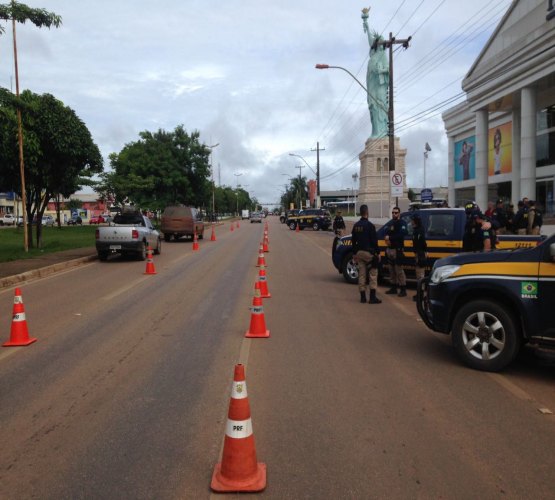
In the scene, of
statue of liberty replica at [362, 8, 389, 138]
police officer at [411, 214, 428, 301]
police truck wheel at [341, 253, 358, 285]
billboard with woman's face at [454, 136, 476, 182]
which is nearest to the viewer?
police officer at [411, 214, 428, 301]

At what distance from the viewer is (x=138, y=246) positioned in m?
19.4

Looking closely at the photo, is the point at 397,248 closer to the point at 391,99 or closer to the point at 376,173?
the point at 391,99

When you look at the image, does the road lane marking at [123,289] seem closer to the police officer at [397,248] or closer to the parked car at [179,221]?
the police officer at [397,248]

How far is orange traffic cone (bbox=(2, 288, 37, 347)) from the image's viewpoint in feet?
24.6

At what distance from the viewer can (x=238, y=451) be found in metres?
3.54

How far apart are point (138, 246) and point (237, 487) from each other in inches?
652

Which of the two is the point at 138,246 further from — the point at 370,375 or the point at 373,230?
the point at 370,375

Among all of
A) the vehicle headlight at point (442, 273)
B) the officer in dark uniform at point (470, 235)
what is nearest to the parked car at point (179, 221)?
the officer in dark uniform at point (470, 235)

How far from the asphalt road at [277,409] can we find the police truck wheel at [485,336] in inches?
6.8

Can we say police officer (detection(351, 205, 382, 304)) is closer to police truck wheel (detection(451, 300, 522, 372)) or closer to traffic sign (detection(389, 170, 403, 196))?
police truck wheel (detection(451, 300, 522, 372))

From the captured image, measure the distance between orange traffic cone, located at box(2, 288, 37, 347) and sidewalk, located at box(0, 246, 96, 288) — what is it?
6.68 m

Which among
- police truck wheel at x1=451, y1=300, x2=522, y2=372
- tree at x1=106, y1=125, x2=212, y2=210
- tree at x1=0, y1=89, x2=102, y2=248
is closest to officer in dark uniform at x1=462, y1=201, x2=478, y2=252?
police truck wheel at x1=451, y1=300, x2=522, y2=372

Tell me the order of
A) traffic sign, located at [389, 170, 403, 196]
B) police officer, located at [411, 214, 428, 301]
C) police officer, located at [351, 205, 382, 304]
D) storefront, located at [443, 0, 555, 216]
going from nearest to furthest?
police officer, located at [351, 205, 382, 304], police officer, located at [411, 214, 428, 301], traffic sign, located at [389, 170, 403, 196], storefront, located at [443, 0, 555, 216]

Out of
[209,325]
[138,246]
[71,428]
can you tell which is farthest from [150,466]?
[138,246]
